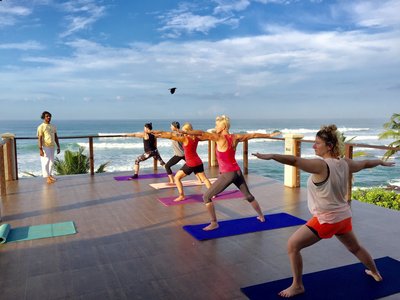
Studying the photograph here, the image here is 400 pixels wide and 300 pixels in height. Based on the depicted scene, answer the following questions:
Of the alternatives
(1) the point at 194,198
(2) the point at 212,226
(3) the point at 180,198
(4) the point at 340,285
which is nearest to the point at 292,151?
(1) the point at 194,198

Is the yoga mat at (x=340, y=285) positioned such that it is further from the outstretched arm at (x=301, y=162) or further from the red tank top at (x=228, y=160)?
the red tank top at (x=228, y=160)

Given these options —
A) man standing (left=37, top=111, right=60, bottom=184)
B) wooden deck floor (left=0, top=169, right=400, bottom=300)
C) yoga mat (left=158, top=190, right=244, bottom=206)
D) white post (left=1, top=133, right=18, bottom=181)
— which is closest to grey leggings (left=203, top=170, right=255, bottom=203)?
wooden deck floor (left=0, top=169, right=400, bottom=300)

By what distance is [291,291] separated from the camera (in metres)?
2.68

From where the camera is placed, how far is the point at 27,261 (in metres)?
3.45

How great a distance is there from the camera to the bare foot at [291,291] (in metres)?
2.66

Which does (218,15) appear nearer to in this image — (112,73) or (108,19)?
(108,19)

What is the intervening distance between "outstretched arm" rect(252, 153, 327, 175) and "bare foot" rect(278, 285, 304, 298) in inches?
37.5

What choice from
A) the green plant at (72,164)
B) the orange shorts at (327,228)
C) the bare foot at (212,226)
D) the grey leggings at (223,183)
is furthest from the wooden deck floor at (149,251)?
the green plant at (72,164)

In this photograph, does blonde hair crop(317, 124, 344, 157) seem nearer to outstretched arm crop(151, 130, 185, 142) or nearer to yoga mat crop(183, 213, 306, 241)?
yoga mat crop(183, 213, 306, 241)

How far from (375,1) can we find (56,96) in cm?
5045

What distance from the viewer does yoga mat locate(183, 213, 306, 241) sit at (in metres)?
4.20

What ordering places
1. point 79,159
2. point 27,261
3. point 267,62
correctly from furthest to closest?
point 267,62 → point 79,159 → point 27,261

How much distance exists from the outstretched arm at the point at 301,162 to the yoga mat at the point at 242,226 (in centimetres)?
205

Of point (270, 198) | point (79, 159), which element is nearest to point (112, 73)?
point (79, 159)
